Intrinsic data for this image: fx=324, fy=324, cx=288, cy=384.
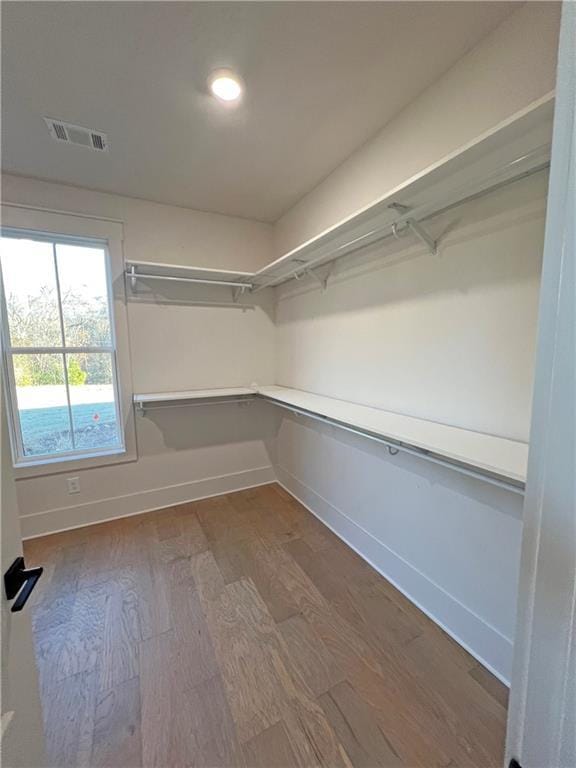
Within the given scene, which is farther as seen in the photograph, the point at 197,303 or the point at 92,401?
the point at 197,303

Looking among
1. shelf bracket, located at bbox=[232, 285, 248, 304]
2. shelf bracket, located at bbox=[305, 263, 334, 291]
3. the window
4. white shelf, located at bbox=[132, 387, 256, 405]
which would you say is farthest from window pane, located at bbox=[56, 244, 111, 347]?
shelf bracket, located at bbox=[305, 263, 334, 291]

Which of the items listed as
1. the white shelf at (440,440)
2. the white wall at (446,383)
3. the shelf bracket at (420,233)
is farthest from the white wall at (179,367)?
the shelf bracket at (420,233)

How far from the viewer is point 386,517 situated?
1944 millimetres

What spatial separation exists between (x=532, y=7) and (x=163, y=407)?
294cm

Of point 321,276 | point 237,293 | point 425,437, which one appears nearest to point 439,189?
point 425,437

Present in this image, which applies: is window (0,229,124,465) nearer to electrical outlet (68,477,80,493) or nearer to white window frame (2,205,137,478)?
white window frame (2,205,137,478)

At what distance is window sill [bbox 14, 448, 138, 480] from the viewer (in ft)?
7.66

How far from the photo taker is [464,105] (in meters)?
1.38

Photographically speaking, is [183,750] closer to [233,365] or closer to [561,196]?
[561,196]

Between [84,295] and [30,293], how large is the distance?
0.33m

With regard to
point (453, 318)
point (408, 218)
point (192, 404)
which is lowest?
point (192, 404)

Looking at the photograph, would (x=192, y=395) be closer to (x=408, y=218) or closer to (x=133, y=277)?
(x=133, y=277)

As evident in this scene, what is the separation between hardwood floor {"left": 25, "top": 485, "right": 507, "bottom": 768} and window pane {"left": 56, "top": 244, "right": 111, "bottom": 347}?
155 centimetres

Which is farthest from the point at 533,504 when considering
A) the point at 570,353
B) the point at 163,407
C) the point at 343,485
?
the point at 163,407
